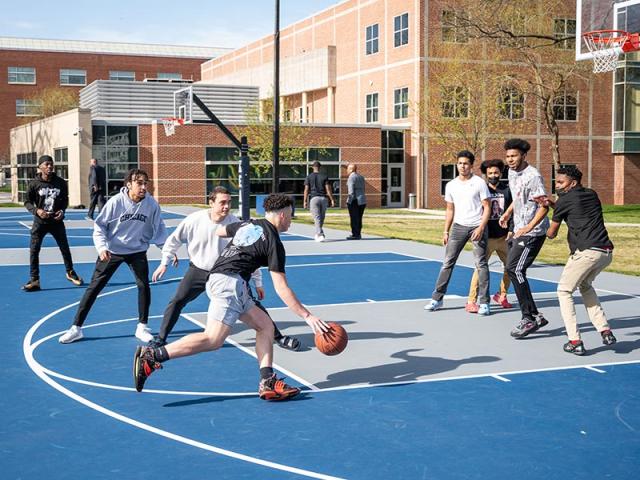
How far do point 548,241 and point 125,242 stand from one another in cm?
1602

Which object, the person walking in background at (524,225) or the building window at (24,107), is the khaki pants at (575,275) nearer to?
the person walking in background at (524,225)

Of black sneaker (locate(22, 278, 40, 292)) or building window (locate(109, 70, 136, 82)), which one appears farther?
building window (locate(109, 70, 136, 82))

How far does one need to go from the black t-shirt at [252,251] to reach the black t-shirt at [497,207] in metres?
5.74

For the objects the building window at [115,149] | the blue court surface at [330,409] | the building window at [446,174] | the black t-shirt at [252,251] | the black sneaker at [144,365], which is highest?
the building window at [115,149]

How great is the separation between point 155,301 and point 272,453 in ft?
23.9

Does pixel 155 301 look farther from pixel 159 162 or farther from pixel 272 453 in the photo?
pixel 159 162

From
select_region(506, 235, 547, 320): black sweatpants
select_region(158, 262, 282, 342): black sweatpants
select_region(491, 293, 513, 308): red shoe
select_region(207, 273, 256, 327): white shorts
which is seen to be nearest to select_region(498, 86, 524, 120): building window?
select_region(491, 293, 513, 308): red shoe

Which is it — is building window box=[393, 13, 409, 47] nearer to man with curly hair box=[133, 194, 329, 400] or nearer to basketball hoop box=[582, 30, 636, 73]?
basketball hoop box=[582, 30, 636, 73]

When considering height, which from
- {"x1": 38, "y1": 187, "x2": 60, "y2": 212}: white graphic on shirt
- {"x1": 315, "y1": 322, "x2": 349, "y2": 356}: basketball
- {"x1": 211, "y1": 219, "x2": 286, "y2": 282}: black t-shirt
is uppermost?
{"x1": 38, "y1": 187, "x2": 60, "y2": 212}: white graphic on shirt

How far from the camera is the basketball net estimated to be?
20781mm

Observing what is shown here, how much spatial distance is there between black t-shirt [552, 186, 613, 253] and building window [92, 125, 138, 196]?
37.6 metres

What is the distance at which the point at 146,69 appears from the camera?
8369 centimetres

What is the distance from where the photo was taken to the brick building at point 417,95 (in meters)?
44.7

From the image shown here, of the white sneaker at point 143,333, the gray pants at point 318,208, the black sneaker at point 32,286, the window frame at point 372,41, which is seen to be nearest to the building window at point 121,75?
the window frame at point 372,41
